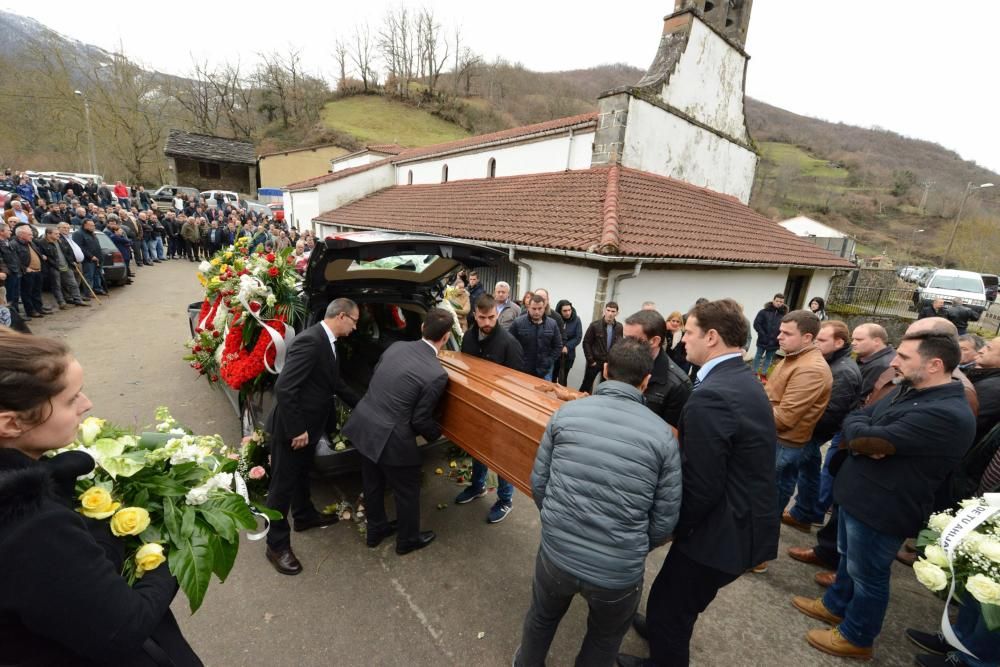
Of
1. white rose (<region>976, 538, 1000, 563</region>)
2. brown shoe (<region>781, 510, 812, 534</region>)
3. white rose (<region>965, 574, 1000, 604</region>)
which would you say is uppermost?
white rose (<region>976, 538, 1000, 563</region>)

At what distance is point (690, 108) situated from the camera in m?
11.3

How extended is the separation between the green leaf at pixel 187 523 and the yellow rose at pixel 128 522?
197 mm

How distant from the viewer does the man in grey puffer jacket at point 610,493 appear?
1.82 meters

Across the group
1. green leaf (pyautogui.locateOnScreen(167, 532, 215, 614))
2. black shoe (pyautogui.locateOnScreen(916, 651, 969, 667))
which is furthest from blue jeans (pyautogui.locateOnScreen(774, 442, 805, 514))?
green leaf (pyautogui.locateOnScreen(167, 532, 215, 614))

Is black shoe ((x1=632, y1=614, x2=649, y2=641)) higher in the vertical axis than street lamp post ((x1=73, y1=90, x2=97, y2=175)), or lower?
lower

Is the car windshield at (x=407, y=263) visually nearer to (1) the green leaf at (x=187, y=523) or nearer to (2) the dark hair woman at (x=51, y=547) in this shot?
(1) the green leaf at (x=187, y=523)

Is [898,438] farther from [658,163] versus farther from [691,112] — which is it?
[691,112]

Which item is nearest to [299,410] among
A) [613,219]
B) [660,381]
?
[660,381]

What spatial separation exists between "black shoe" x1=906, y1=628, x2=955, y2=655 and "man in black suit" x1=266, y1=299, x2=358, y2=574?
4.18 metres

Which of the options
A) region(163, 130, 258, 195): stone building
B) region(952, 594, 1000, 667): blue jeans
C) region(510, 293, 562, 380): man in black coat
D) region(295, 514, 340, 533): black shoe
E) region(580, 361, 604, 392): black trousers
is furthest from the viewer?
region(163, 130, 258, 195): stone building

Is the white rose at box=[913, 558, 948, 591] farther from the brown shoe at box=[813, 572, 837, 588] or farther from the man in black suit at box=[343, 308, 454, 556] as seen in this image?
the man in black suit at box=[343, 308, 454, 556]

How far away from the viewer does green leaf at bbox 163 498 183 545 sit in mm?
1512

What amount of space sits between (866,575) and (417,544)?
2.91 meters

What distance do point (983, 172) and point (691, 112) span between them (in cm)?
9014
